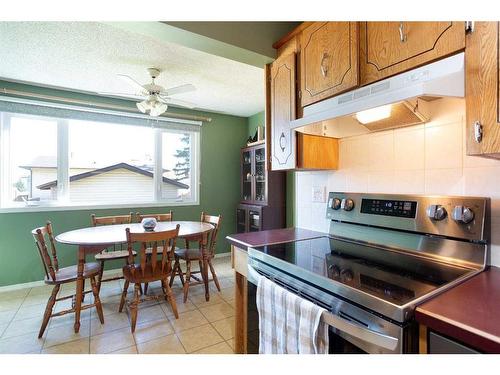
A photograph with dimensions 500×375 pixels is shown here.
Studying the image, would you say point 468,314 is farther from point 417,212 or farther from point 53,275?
point 53,275

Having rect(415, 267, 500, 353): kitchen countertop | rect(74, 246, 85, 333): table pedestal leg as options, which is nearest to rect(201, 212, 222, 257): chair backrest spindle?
rect(74, 246, 85, 333): table pedestal leg

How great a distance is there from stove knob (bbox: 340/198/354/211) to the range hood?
0.41 metres

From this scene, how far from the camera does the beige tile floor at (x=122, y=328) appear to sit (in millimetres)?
1801

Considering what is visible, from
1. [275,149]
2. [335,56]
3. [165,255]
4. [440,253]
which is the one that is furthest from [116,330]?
[335,56]

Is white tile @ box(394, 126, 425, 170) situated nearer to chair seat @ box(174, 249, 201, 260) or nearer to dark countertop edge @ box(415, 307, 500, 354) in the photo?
dark countertop edge @ box(415, 307, 500, 354)

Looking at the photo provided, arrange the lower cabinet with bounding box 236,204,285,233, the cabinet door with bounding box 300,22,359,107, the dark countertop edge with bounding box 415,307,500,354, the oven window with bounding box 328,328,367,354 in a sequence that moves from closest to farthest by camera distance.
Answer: the dark countertop edge with bounding box 415,307,500,354 → the oven window with bounding box 328,328,367,354 → the cabinet door with bounding box 300,22,359,107 → the lower cabinet with bounding box 236,204,285,233

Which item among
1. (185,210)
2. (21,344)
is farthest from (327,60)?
(185,210)

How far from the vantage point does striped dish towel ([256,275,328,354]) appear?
892 mm

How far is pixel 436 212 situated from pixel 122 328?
91.5 inches

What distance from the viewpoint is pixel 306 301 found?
37.1 inches

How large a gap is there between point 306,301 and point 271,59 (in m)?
1.57

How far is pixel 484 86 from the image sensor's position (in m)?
0.78

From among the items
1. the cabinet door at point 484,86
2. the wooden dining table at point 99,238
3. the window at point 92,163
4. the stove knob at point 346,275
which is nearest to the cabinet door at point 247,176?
the window at point 92,163

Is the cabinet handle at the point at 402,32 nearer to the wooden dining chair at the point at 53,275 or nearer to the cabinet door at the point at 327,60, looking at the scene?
the cabinet door at the point at 327,60
